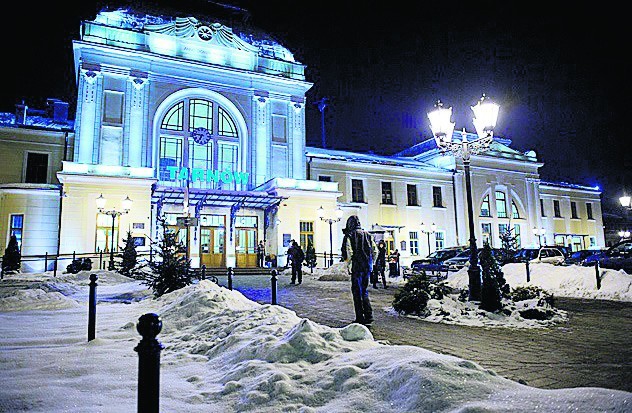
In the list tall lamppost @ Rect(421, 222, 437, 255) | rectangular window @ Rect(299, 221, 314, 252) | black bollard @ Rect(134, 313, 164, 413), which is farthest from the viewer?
tall lamppost @ Rect(421, 222, 437, 255)

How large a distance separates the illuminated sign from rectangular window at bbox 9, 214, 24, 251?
863cm

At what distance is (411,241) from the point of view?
35.9 meters

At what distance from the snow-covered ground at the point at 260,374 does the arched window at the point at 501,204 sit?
39.3 metres

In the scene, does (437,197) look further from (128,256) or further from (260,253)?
(128,256)

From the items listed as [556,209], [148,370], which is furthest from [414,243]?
[148,370]

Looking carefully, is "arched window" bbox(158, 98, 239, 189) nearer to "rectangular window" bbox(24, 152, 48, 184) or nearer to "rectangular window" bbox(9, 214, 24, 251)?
"rectangular window" bbox(24, 152, 48, 184)

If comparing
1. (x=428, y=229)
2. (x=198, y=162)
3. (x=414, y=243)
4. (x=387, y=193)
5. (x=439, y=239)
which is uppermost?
(x=198, y=162)

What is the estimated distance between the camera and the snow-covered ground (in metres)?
3.04

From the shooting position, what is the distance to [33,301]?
9977 mm

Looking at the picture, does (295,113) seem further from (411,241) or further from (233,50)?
(411,241)

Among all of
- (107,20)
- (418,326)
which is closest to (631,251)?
(418,326)

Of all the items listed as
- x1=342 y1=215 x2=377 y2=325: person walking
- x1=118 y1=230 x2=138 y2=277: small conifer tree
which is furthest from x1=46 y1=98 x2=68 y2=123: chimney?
x1=342 y1=215 x2=377 y2=325: person walking

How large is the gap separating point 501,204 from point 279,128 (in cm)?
2411

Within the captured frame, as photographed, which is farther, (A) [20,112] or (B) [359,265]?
(A) [20,112]
